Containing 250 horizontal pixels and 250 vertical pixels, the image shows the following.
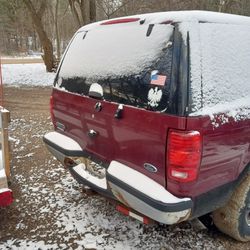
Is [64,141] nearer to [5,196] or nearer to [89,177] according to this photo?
[89,177]

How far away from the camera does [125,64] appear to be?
2707 millimetres

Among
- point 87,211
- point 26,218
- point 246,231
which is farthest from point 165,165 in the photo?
point 26,218

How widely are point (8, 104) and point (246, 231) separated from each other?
8.80 meters

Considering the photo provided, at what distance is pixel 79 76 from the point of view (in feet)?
10.7

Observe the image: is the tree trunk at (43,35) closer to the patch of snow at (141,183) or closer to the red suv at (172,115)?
the red suv at (172,115)

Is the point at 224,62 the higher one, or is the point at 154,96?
the point at 224,62

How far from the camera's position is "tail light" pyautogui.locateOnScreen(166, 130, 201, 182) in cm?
226

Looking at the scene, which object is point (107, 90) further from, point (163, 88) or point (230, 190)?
point (230, 190)

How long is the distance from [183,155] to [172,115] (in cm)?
30

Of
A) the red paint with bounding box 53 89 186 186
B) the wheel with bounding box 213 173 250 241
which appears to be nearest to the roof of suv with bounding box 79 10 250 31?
the red paint with bounding box 53 89 186 186

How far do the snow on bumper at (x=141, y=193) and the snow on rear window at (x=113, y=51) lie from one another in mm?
846

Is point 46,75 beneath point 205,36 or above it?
beneath

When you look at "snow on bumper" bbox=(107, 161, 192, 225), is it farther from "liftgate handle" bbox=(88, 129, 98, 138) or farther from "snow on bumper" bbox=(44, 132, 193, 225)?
"liftgate handle" bbox=(88, 129, 98, 138)

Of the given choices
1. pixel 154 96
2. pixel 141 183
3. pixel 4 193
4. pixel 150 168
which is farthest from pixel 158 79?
pixel 4 193
